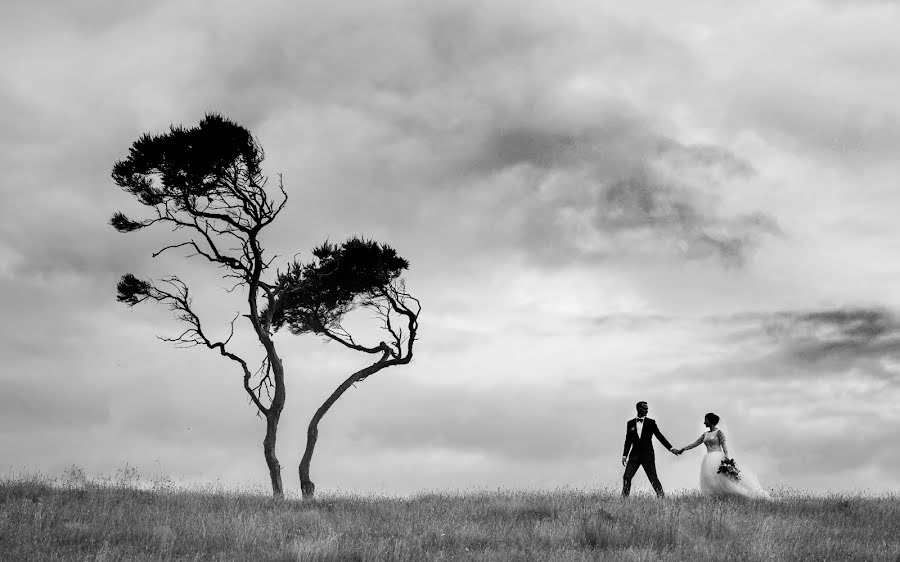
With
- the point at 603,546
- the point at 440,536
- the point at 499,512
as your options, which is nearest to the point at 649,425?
the point at 499,512

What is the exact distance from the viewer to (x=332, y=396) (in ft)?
79.4

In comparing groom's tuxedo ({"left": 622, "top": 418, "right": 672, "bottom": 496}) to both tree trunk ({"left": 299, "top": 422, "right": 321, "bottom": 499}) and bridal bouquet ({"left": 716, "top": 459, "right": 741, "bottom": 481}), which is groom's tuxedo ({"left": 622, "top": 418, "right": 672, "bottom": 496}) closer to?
bridal bouquet ({"left": 716, "top": 459, "right": 741, "bottom": 481})

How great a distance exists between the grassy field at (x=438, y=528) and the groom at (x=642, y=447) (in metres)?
0.80

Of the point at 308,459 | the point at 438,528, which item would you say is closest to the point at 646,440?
the point at 438,528

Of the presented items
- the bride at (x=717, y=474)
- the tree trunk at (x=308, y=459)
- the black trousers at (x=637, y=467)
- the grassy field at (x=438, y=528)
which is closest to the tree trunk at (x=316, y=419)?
the tree trunk at (x=308, y=459)

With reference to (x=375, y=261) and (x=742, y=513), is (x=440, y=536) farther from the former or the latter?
(x=375, y=261)

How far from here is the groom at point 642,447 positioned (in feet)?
55.5

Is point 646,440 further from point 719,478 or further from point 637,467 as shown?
point 719,478

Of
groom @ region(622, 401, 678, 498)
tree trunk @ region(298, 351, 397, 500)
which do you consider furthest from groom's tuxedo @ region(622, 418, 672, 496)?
tree trunk @ region(298, 351, 397, 500)

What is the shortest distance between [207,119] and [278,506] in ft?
39.9

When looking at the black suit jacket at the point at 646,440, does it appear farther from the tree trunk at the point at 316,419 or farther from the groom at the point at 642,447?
the tree trunk at the point at 316,419

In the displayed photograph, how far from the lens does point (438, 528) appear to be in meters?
12.5

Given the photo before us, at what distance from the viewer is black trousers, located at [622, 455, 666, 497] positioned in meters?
17.0

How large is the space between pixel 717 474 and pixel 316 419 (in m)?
11.8
